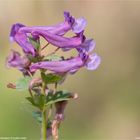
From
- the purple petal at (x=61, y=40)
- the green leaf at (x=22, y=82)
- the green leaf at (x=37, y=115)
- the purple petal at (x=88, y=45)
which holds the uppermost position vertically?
the purple petal at (x=61, y=40)

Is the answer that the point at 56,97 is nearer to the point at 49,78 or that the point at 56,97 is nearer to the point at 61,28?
the point at 49,78

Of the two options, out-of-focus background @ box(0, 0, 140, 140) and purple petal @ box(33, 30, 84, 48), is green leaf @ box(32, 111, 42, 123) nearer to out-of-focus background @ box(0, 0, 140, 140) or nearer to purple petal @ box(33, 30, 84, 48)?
purple petal @ box(33, 30, 84, 48)

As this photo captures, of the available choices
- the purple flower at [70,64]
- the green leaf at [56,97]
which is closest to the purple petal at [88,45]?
the purple flower at [70,64]

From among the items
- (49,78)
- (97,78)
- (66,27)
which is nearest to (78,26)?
(66,27)

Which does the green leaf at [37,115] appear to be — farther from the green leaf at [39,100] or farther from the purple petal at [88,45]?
the purple petal at [88,45]

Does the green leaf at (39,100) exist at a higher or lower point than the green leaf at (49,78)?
lower

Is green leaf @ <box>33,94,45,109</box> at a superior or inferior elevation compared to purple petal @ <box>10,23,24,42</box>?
inferior

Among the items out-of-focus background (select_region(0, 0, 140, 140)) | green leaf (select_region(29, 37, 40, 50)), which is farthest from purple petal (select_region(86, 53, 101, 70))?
out-of-focus background (select_region(0, 0, 140, 140))

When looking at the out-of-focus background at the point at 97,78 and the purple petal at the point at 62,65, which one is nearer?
the purple petal at the point at 62,65
